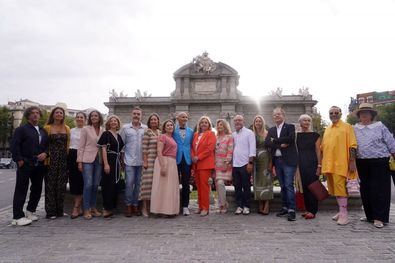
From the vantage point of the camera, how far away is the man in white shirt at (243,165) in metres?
7.37

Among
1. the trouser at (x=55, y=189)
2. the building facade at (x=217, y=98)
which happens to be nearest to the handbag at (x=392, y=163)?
the trouser at (x=55, y=189)

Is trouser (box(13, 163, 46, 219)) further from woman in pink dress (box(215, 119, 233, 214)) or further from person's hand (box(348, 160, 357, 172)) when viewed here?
person's hand (box(348, 160, 357, 172))

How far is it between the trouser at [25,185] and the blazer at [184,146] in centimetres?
294

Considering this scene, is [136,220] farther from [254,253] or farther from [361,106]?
[361,106]

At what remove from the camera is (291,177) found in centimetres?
701

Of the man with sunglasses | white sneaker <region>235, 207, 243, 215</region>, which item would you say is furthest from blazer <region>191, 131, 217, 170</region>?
the man with sunglasses

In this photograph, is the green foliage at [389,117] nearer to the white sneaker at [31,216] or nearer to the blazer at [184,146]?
the blazer at [184,146]

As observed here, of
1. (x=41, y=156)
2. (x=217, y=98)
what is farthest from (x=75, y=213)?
(x=217, y=98)

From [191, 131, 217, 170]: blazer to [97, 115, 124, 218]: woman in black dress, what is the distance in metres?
1.73

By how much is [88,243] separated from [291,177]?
13.9ft

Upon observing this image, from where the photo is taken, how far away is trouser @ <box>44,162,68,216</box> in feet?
23.4

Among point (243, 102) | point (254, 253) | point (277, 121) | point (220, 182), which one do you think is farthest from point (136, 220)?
point (243, 102)

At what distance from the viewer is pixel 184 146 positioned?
24.6ft

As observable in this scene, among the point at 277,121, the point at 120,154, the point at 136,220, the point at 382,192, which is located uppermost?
the point at 277,121
